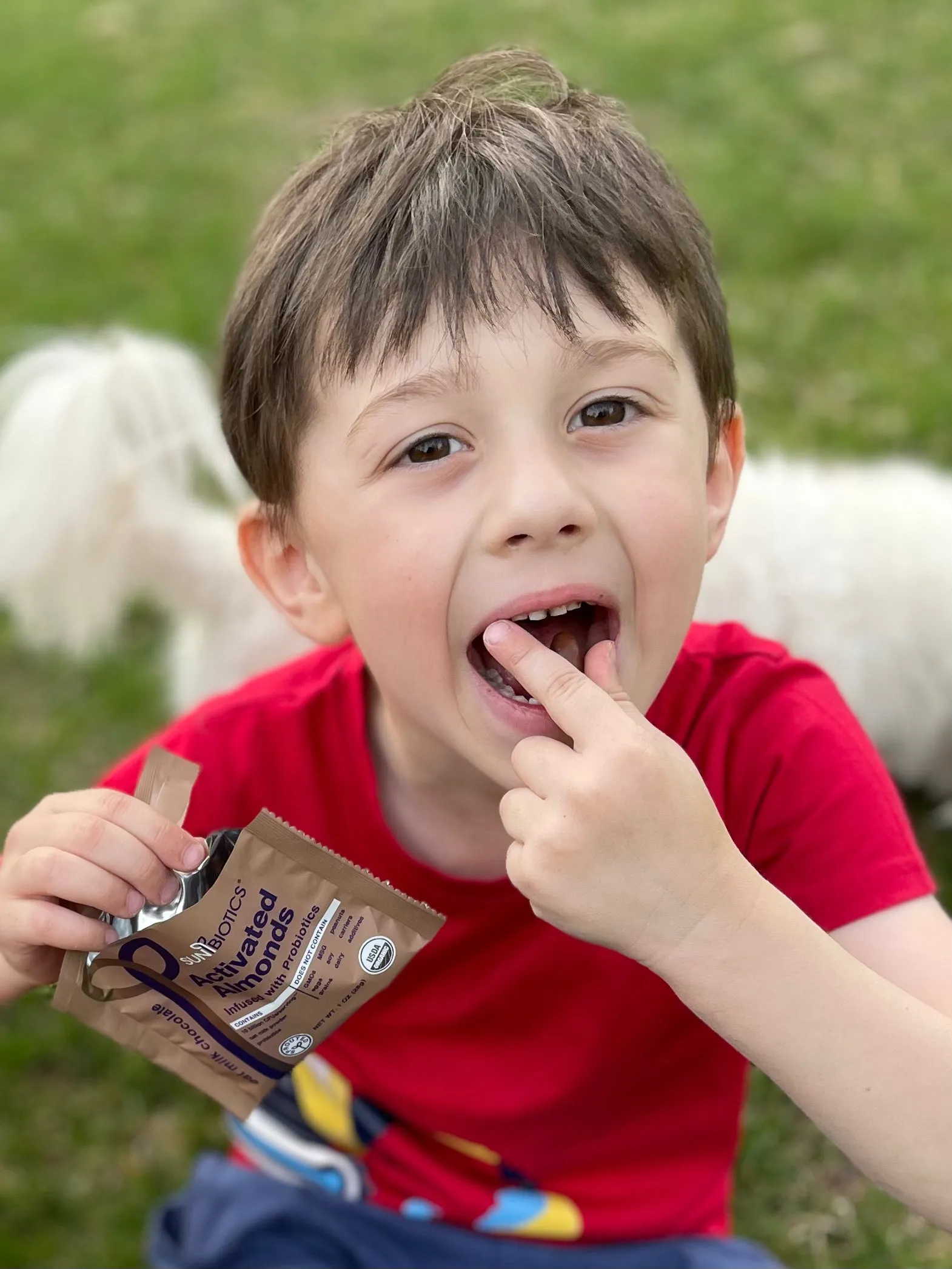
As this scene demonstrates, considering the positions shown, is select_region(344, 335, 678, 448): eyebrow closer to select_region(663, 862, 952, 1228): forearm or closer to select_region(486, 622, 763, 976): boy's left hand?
select_region(486, 622, 763, 976): boy's left hand

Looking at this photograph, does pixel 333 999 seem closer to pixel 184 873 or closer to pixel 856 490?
pixel 184 873

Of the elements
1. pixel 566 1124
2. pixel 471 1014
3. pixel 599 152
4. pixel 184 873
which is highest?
pixel 599 152

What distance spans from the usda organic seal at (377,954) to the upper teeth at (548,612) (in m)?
0.32

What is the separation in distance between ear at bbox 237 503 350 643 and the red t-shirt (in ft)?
0.47

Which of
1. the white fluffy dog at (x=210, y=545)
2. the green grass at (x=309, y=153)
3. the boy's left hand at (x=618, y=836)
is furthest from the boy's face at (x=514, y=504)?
the green grass at (x=309, y=153)

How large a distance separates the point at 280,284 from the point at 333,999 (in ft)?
2.35

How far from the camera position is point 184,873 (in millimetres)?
1179

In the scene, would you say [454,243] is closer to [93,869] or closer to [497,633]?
[497,633]

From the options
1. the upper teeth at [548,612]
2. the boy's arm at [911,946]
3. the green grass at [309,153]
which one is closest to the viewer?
the upper teeth at [548,612]

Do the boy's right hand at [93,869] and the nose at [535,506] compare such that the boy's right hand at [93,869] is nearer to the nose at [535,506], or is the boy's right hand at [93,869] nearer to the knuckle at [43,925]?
the knuckle at [43,925]

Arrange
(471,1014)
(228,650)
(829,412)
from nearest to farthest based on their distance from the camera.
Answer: (471,1014) → (228,650) → (829,412)

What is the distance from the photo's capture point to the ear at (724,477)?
1420 mm

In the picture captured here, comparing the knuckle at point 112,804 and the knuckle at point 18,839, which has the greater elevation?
the knuckle at point 112,804

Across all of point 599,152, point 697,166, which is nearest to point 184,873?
point 599,152
